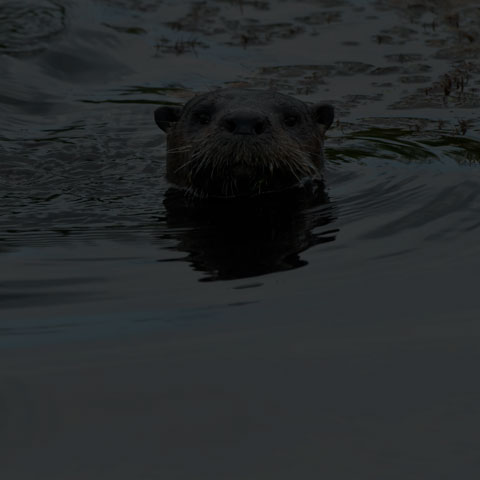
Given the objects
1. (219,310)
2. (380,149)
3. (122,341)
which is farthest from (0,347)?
(380,149)

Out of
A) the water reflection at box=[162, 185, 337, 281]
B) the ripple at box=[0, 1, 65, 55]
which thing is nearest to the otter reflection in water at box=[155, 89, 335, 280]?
the water reflection at box=[162, 185, 337, 281]

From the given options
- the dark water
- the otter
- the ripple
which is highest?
the ripple

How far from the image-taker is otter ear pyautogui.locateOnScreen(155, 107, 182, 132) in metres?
8.74

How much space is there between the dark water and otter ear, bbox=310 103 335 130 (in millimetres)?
393

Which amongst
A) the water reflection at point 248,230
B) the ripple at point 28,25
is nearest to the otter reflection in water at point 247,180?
the water reflection at point 248,230

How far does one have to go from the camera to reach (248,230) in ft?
22.7

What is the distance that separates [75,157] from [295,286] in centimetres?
407

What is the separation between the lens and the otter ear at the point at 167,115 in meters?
8.74

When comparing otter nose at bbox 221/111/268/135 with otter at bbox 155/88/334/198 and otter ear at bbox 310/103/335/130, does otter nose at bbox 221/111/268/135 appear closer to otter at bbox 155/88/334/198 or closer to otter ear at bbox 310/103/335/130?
otter at bbox 155/88/334/198

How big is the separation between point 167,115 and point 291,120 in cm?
107

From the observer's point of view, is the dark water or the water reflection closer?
the dark water

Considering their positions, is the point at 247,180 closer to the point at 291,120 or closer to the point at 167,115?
the point at 291,120

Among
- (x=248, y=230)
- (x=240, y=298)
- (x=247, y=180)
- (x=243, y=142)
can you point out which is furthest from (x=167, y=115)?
(x=240, y=298)

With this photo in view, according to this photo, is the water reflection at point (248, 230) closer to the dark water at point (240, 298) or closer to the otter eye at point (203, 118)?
the dark water at point (240, 298)
